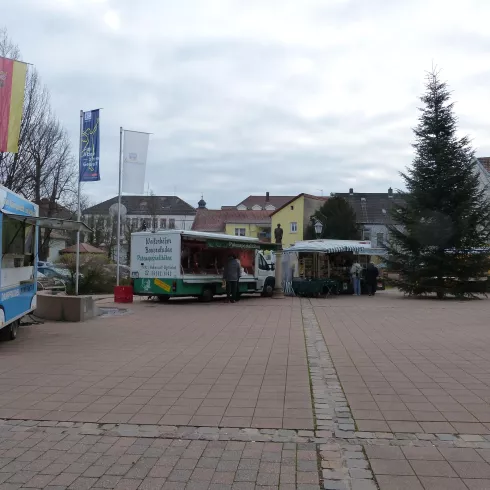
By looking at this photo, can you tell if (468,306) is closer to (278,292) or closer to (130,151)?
(278,292)

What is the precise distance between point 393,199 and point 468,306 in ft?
23.7

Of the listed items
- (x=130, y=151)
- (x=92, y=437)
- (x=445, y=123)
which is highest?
(x=445, y=123)

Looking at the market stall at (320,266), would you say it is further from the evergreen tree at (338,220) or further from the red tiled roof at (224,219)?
the red tiled roof at (224,219)

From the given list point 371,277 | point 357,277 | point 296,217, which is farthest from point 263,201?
point 371,277

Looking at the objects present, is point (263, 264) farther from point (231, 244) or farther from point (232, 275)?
point (232, 275)

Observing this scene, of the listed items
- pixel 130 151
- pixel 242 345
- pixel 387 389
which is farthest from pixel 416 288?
pixel 387 389

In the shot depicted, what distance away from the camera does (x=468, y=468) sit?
165 inches

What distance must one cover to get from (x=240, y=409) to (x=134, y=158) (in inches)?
594

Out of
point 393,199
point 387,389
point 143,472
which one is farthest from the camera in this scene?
point 393,199

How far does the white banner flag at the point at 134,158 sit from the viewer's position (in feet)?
63.9

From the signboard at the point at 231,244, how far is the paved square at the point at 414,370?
6.16 m

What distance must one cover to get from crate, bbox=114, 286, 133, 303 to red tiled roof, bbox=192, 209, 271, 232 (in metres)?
58.4

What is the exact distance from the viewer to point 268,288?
23.8 meters

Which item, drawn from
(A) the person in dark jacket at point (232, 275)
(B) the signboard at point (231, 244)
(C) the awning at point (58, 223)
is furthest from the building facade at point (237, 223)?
(C) the awning at point (58, 223)
